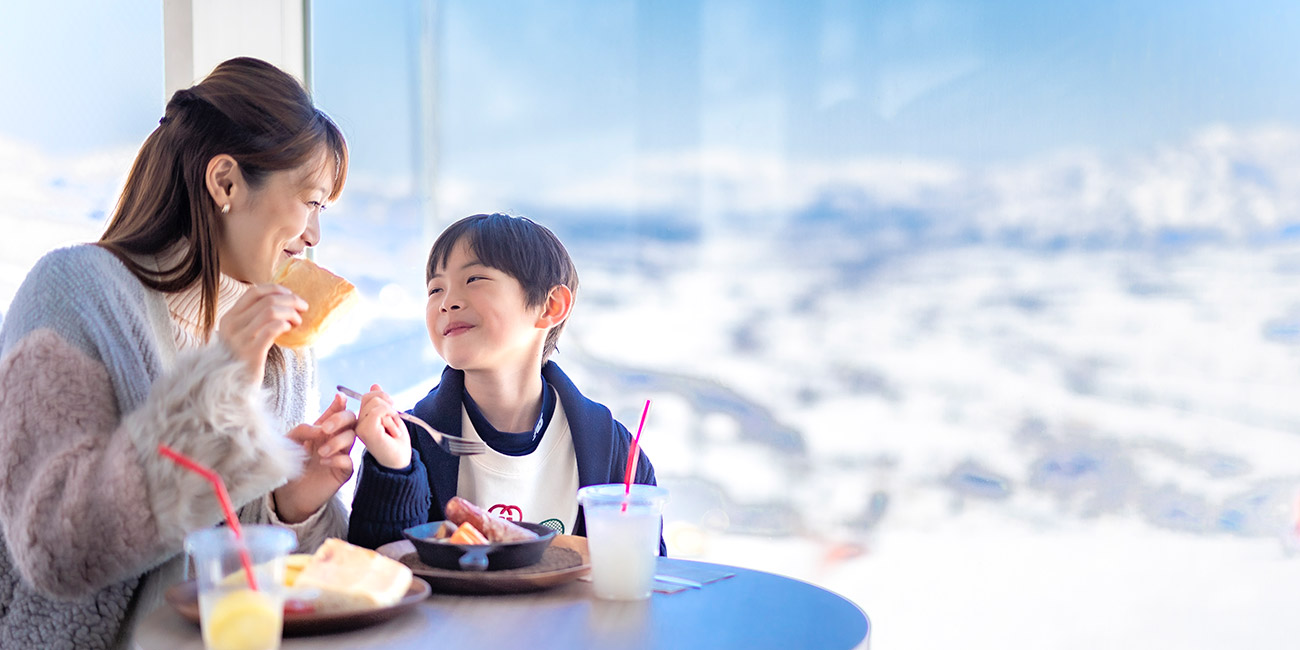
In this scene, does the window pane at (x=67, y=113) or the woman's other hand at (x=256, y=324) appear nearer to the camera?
the woman's other hand at (x=256, y=324)

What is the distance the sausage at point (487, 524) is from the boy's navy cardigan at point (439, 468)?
144 mm

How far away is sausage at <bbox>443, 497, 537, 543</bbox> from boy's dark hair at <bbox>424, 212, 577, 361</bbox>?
2.28ft

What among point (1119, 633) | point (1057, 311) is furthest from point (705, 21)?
point (1119, 633)

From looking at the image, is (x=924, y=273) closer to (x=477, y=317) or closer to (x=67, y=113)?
(x=477, y=317)

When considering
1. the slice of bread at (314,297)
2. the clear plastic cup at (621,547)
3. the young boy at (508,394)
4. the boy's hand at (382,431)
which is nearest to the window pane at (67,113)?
the slice of bread at (314,297)

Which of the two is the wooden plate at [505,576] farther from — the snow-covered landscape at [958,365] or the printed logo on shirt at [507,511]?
the snow-covered landscape at [958,365]

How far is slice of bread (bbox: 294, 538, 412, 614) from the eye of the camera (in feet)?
3.33

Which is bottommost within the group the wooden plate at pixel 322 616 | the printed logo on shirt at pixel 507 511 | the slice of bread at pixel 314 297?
the printed logo on shirt at pixel 507 511

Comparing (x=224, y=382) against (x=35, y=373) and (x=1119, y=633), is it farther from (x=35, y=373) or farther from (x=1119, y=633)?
(x=1119, y=633)

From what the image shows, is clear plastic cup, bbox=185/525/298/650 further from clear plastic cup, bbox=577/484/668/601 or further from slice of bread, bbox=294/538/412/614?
clear plastic cup, bbox=577/484/668/601

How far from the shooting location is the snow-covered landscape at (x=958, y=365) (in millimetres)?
2611

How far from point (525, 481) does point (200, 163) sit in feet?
2.58

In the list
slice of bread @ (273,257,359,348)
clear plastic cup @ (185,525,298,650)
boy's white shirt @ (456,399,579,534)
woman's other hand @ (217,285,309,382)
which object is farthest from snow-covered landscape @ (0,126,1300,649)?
clear plastic cup @ (185,525,298,650)

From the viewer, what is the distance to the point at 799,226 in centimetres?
293
